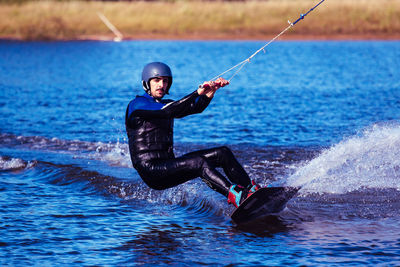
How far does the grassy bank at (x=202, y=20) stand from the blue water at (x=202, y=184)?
78.0ft

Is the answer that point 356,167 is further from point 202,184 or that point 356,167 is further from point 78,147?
point 78,147

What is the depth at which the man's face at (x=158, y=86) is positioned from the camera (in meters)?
8.04

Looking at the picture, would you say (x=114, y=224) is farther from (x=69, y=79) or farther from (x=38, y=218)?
(x=69, y=79)

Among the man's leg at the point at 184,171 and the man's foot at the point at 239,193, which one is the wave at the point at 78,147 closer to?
the man's leg at the point at 184,171

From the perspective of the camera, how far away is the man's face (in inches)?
316

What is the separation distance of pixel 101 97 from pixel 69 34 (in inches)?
1156

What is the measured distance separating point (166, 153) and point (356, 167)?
396 cm

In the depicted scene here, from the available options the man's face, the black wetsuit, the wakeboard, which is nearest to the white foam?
the black wetsuit

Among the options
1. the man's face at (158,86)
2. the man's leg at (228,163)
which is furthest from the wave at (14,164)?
the man's leg at (228,163)

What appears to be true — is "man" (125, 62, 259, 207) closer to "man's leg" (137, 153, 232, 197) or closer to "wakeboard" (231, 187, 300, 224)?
"man's leg" (137, 153, 232, 197)

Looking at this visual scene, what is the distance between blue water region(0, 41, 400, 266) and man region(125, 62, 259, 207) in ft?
1.88

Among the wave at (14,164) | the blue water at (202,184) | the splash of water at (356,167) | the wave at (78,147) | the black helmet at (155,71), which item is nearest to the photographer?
the blue water at (202,184)

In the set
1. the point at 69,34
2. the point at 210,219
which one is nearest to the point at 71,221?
the point at 210,219

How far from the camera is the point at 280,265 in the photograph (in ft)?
22.2
